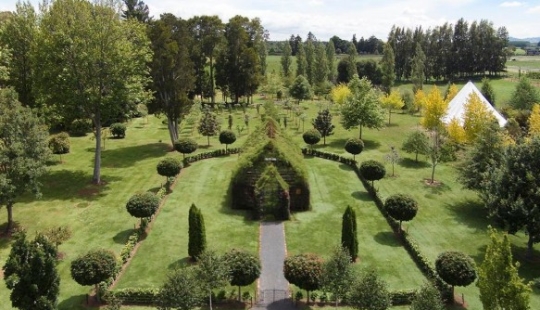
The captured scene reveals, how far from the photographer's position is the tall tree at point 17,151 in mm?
30141

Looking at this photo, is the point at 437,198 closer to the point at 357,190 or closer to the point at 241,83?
the point at 357,190

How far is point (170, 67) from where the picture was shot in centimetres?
5266

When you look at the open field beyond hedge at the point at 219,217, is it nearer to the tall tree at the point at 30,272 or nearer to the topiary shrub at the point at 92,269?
the topiary shrub at the point at 92,269

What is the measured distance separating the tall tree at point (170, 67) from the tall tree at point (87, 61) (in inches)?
303

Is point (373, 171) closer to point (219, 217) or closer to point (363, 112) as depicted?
point (219, 217)

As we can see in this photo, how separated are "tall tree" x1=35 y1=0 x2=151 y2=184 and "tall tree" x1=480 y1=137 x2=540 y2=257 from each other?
34.3 metres

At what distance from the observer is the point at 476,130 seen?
45844 millimetres

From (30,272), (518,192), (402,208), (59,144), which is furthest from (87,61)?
(518,192)

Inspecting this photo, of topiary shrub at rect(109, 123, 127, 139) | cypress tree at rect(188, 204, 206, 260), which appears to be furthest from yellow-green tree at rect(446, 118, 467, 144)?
topiary shrub at rect(109, 123, 127, 139)

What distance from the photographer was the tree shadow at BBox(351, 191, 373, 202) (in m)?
39.7

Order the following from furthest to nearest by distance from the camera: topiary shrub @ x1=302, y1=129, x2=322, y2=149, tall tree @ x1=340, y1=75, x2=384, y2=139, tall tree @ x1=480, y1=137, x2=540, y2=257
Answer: tall tree @ x1=340, y1=75, x2=384, y2=139, topiary shrub @ x1=302, y1=129, x2=322, y2=149, tall tree @ x1=480, y1=137, x2=540, y2=257

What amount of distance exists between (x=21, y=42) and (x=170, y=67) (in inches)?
720

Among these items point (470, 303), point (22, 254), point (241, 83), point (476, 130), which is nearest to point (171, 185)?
point (22, 254)

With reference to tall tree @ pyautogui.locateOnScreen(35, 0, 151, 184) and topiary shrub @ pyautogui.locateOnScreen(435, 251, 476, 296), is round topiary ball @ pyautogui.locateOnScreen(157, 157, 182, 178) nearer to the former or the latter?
tall tree @ pyautogui.locateOnScreen(35, 0, 151, 184)
